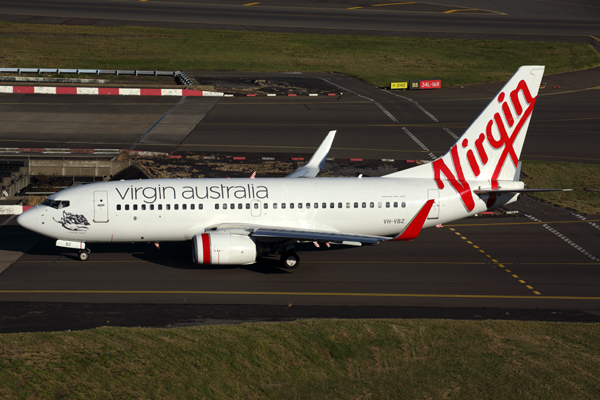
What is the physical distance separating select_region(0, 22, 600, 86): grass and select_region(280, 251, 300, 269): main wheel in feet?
178

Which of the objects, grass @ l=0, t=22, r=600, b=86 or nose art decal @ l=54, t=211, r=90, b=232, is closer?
nose art decal @ l=54, t=211, r=90, b=232

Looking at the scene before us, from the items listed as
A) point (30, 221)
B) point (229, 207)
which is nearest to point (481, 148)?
point (229, 207)

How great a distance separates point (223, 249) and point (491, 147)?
16.7 meters

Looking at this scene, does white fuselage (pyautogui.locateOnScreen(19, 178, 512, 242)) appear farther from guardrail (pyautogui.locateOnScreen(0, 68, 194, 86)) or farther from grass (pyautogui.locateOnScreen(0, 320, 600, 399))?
guardrail (pyautogui.locateOnScreen(0, 68, 194, 86))

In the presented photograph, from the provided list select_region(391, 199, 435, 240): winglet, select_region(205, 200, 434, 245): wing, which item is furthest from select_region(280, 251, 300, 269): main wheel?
select_region(391, 199, 435, 240): winglet

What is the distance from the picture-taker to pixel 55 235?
34.3 metres

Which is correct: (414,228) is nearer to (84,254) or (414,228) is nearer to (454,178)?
(454,178)

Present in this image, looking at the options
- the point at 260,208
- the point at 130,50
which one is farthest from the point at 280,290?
the point at 130,50

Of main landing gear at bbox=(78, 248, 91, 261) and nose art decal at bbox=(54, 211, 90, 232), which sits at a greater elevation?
nose art decal at bbox=(54, 211, 90, 232)

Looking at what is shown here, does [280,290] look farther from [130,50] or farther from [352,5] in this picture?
[352,5]

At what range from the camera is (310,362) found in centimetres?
2406

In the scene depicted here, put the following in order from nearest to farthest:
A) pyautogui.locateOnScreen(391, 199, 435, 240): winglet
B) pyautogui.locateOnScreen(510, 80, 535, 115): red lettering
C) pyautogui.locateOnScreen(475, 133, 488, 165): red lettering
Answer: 1. pyautogui.locateOnScreen(391, 199, 435, 240): winglet
2. pyautogui.locateOnScreen(510, 80, 535, 115): red lettering
3. pyautogui.locateOnScreen(475, 133, 488, 165): red lettering

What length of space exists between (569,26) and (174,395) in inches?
4556

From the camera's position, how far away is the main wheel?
34.5 meters
